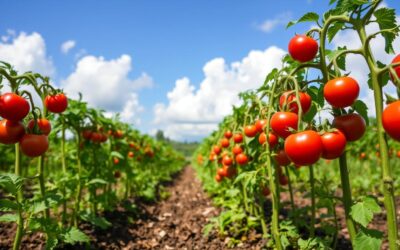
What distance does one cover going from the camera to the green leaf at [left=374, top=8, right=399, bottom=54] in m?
2.02

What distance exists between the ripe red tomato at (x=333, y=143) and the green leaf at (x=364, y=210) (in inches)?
14.6

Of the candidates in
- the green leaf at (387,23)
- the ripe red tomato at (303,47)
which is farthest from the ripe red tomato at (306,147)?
the green leaf at (387,23)

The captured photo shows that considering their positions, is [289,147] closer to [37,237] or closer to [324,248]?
[324,248]

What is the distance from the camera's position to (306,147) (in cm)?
190

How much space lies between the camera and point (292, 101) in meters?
2.20

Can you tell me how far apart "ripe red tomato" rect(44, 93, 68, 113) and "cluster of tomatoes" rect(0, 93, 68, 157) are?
1.29ft

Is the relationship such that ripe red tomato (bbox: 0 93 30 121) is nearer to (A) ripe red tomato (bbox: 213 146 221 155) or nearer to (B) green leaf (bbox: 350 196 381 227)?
(B) green leaf (bbox: 350 196 381 227)

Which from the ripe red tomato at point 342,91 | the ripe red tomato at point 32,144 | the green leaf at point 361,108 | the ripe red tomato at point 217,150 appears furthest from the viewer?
the ripe red tomato at point 217,150

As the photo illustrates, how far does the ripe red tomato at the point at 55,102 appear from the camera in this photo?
353 centimetres

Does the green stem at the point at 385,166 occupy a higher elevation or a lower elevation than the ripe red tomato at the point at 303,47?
lower

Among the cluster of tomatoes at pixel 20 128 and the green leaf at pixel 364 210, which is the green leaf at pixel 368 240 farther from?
the cluster of tomatoes at pixel 20 128

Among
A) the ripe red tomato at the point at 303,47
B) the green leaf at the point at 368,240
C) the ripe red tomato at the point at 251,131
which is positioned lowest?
the green leaf at the point at 368,240

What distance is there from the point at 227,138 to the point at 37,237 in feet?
10.6

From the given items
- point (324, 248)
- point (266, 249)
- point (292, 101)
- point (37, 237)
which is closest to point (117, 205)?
point (37, 237)
